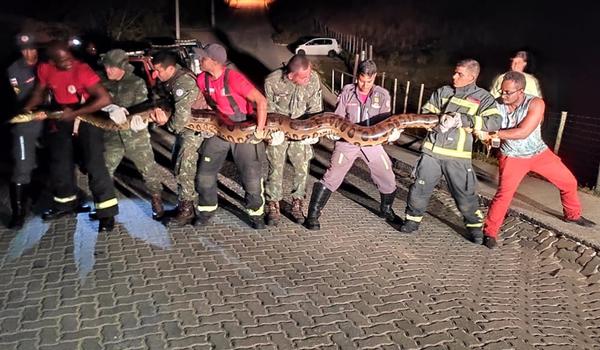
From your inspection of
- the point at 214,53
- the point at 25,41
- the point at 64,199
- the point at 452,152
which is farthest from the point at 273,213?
the point at 25,41

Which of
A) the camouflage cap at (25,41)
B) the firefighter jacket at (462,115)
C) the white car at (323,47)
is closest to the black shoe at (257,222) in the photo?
the firefighter jacket at (462,115)

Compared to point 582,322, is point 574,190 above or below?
above

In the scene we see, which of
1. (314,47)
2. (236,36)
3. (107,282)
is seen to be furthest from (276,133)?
(236,36)

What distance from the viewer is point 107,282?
14.7 ft

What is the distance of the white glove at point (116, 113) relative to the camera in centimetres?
539

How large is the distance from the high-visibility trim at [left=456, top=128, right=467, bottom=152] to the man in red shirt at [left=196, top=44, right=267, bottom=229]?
2.15 meters

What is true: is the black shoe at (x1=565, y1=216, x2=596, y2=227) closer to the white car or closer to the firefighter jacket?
the firefighter jacket

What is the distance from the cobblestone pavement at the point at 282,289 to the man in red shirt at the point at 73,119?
0.49 meters

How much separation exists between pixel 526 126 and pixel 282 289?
3.16 meters

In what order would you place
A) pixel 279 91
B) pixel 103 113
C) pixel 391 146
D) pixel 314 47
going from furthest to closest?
1. pixel 314 47
2. pixel 391 146
3. pixel 279 91
4. pixel 103 113

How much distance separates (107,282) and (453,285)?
10.4 feet

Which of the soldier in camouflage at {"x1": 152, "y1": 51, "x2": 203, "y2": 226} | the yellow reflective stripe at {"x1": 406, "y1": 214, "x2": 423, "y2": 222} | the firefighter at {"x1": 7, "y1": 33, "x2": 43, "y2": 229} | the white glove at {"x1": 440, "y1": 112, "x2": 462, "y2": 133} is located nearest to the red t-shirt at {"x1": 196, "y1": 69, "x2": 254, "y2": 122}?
the soldier in camouflage at {"x1": 152, "y1": 51, "x2": 203, "y2": 226}

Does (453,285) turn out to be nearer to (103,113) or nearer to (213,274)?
(213,274)

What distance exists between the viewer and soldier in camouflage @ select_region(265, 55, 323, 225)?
6.09 meters
